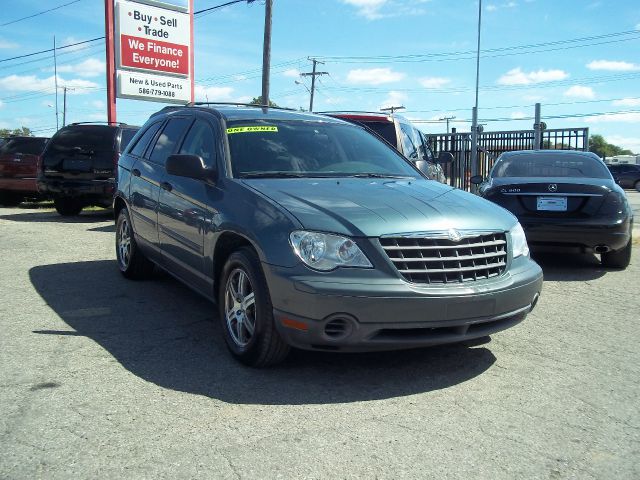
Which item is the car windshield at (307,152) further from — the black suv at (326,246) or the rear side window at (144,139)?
the rear side window at (144,139)

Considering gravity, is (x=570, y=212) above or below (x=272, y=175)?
below

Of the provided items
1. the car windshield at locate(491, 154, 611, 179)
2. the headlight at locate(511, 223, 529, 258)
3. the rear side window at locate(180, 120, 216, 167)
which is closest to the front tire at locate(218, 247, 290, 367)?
the rear side window at locate(180, 120, 216, 167)

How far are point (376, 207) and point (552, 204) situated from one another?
413 centimetres

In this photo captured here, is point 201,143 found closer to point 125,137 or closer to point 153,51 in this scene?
point 125,137

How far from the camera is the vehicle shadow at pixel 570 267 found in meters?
7.31

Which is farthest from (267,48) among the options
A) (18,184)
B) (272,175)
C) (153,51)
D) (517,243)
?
(517,243)

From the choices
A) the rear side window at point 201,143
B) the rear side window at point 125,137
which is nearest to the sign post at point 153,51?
the rear side window at point 125,137

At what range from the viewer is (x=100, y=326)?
16.0 ft

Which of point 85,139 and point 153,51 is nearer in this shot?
point 85,139

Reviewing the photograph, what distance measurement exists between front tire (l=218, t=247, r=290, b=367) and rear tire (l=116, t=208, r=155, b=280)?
A: 241cm

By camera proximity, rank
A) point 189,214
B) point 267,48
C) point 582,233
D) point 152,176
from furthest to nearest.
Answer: point 267,48 < point 582,233 < point 152,176 < point 189,214

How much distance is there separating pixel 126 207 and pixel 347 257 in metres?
3.78

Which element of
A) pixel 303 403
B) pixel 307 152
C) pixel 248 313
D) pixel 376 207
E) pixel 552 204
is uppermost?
pixel 307 152

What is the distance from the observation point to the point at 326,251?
11.7 ft
